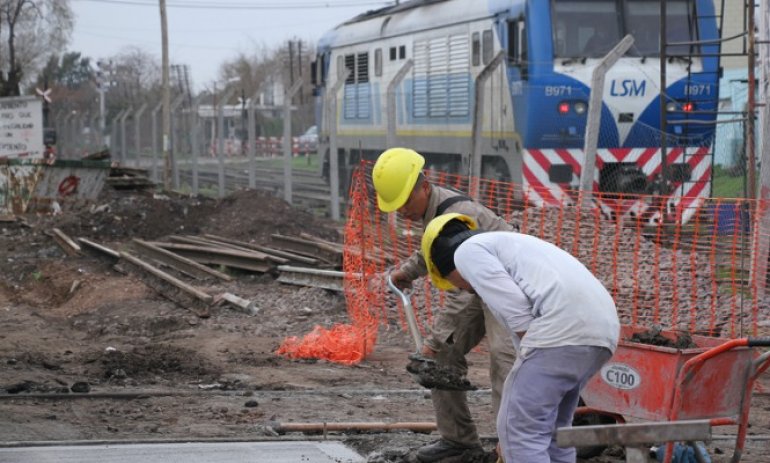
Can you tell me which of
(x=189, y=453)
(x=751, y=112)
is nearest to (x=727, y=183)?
(x=751, y=112)

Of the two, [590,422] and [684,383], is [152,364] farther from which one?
[684,383]

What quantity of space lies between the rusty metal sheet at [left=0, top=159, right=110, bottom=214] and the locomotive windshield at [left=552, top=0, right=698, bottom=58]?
1219 cm

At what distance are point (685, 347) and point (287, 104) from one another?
15.3m

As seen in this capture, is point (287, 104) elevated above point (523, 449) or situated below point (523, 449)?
above

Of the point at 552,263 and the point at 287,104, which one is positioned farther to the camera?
the point at 287,104

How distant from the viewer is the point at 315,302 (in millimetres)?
13500

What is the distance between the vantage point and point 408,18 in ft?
72.0

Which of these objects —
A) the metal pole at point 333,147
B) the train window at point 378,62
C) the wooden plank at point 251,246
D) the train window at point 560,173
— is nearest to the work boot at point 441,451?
the wooden plank at point 251,246

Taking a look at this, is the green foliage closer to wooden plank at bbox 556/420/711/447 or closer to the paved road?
the paved road

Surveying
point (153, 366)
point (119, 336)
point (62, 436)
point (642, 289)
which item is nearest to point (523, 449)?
point (62, 436)

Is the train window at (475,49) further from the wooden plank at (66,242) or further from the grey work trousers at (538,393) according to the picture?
the grey work trousers at (538,393)

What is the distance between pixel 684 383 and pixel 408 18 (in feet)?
53.8

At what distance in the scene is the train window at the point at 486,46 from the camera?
1847 centimetres

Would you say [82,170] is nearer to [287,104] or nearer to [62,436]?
[287,104]
